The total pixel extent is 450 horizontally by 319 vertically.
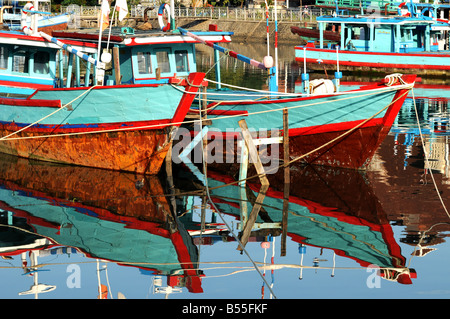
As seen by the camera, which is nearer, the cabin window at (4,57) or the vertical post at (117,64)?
the vertical post at (117,64)

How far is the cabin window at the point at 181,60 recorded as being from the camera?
20453mm

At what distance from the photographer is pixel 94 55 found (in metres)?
20.9

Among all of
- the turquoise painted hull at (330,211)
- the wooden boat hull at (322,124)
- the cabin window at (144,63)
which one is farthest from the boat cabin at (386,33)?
the turquoise painted hull at (330,211)

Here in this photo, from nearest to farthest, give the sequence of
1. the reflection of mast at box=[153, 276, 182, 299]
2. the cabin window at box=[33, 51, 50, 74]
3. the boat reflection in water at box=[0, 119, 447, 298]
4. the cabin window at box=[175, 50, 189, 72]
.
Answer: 1. the reflection of mast at box=[153, 276, 182, 299]
2. the boat reflection in water at box=[0, 119, 447, 298]
3. the cabin window at box=[175, 50, 189, 72]
4. the cabin window at box=[33, 51, 50, 74]

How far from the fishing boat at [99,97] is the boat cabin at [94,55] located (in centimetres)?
3

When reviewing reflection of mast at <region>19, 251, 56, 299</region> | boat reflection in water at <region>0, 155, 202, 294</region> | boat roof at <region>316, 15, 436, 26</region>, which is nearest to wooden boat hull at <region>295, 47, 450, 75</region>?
boat roof at <region>316, 15, 436, 26</region>

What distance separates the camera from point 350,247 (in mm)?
12859

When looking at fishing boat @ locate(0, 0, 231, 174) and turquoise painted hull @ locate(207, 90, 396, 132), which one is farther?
turquoise painted hull @ locate(207, 90, 396, 132)

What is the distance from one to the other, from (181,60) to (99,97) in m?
3.57

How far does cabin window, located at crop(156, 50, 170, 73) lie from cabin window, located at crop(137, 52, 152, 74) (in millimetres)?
253

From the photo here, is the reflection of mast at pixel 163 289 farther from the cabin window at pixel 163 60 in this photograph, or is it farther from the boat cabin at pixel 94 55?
the cabin window at pixel 163 60

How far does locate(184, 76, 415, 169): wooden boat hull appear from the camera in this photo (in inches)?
700

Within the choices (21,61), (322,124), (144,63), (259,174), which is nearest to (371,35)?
(144,63)

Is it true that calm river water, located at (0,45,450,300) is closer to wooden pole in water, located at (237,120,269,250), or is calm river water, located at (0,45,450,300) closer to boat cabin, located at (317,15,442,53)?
wooden pole in water, located at (237,120,269,250)
